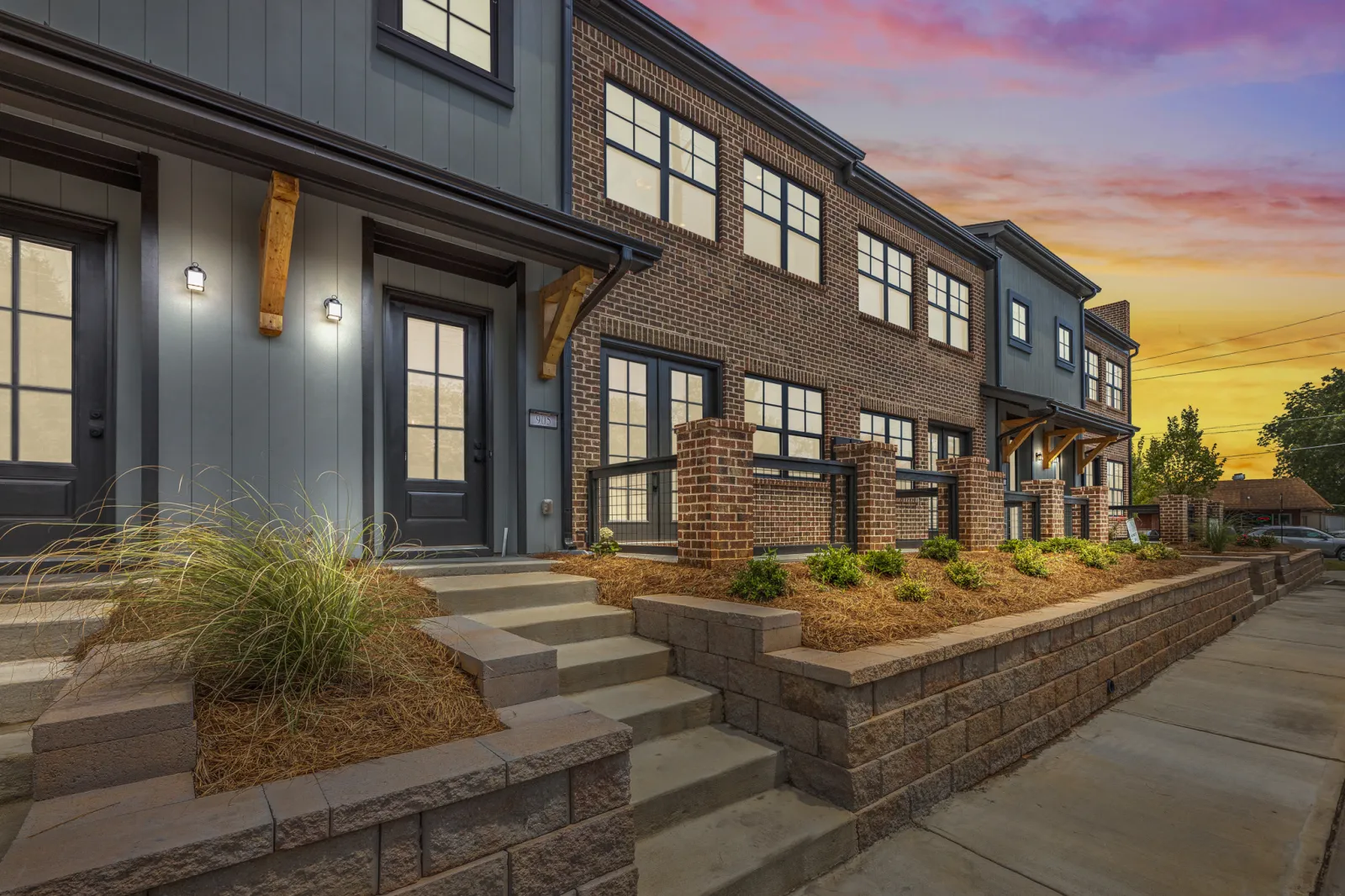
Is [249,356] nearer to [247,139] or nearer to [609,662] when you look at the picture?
[247,139]

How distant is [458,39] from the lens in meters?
5.89

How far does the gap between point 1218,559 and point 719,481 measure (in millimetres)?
10275

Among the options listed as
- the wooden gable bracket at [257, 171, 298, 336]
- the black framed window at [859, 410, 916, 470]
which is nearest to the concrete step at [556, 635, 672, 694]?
the wooden gable bracket at [257, 171, 298, 336]

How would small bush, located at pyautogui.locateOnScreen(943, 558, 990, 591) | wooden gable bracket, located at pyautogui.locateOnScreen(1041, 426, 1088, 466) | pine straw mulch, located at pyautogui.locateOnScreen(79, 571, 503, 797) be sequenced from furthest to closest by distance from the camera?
wooden gable bracket, located at pyautogui.locateOnScreen(1041, 426, 1088, 466) → small bush, located at pyautogui.locateOnScreen(943, 558, 990, 591) → pine straw mulch, located at pyautogui.locateOnScreen(79, 571, 503, 797)

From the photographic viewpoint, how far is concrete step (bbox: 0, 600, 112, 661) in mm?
2789

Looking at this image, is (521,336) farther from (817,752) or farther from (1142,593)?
(1142,593)

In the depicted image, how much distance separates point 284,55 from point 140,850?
5.61 metres

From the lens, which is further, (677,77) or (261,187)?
(677,77)

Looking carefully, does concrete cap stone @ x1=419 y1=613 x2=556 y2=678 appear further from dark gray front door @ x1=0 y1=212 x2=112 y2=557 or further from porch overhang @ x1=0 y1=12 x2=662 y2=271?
porch overhang @ x1=0 y1=12 x2=662 y2=271

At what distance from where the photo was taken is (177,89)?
3611 mm

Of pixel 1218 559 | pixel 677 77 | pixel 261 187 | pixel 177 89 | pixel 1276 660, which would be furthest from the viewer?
pixel 1218 559

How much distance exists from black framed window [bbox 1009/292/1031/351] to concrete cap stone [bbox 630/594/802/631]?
12872 mm

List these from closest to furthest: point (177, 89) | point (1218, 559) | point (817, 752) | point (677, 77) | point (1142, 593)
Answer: point (817, 752) → point (177, 89) → point (1142, 593) → point (677, 77) → point (1218, 559)

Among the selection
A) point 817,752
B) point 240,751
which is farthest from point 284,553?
point 817,752
